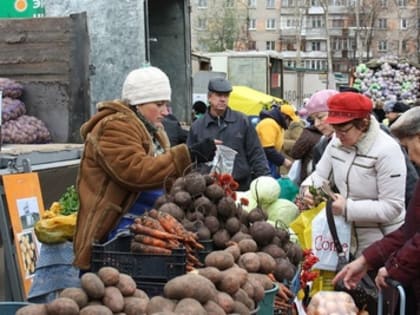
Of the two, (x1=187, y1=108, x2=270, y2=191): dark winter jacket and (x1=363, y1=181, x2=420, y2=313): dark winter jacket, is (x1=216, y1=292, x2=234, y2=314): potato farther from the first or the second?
(x1=187, y1=108, x2=270, y2=191): dark winter jacket

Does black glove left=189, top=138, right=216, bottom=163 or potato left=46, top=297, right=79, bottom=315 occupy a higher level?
black glove left=189, top=138, right=216, bottom=163

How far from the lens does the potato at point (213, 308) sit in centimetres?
285

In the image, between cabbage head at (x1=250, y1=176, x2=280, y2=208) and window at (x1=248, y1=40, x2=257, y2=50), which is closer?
cabbage head at (x1=250, y1=176, x2=280, y2=208)

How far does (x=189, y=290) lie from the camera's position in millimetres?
2863

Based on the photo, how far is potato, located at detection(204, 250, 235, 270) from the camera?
332cm

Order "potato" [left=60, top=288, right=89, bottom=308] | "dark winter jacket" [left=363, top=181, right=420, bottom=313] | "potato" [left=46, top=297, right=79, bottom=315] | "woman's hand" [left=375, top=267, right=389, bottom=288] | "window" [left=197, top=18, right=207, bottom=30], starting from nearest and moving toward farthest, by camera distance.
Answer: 1. "potato" [left=46, top=297, right=79, bottom=315]
2. "potato" [left=60, top=288, right=89, bottom=308]
3. "dark winter jacket" [left=363, top=181, right=420, bottom=313]
4. "woman's hand" [left=375, top=267, right=389, bottom=288]
5. "window" [left=197, top=18, right=207, bottom=30]

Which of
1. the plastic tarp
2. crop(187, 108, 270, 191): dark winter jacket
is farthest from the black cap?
the plastic tarp

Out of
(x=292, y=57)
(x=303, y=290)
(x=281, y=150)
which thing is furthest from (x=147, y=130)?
(x=292, y=57)

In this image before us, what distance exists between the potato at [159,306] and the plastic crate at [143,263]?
0.48 meters

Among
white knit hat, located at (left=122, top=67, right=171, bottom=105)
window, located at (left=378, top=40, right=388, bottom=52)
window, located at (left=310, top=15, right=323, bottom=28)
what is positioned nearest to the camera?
white knit hat, located at (left=122, top=67, right=171, bottom=105)

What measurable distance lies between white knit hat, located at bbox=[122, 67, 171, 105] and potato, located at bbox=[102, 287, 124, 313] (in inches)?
66.8

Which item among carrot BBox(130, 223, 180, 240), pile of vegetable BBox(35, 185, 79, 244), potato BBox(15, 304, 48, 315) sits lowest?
pile of vegetable BBox(35, 185, 79, 244)

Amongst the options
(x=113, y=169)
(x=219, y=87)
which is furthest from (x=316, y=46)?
(x=113, y=169)

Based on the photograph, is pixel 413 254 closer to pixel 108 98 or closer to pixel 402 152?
pixel 402 152
